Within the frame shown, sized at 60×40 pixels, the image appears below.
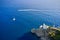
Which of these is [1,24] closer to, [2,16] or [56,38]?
[2,16]

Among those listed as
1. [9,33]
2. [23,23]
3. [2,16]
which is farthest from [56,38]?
[2,16]

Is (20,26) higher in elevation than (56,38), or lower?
higher

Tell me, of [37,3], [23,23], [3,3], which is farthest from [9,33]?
[37,3]

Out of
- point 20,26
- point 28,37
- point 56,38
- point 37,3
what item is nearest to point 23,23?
point 20,26

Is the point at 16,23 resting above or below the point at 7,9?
below

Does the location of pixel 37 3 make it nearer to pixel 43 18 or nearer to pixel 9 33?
pixel 43 18

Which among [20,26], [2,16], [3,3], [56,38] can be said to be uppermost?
[3,3]
